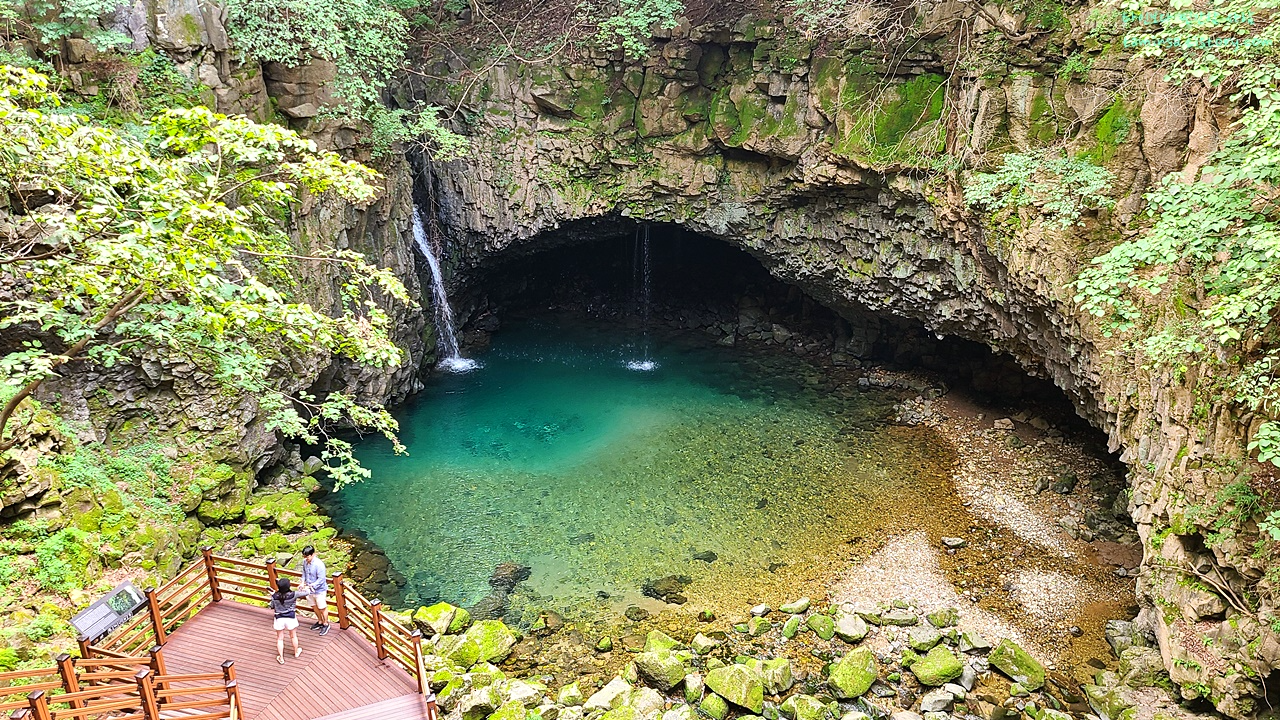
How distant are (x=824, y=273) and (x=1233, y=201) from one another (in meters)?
13.0

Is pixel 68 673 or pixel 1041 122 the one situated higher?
pixel 1041 122

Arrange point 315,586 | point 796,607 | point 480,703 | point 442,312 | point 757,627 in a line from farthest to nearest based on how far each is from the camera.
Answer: point 442,312, point 796,607, point 757,627, point 480,703, point 315,586

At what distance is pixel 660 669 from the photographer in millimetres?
11273

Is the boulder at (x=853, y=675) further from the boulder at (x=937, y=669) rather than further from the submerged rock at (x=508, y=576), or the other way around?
the submerged rock at (x=508, y=576)

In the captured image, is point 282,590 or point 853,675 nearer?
point 282,590

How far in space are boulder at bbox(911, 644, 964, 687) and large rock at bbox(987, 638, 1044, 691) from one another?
0.60m

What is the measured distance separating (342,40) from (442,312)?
1025 cm

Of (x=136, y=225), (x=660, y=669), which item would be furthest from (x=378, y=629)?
(x=136, y=225)

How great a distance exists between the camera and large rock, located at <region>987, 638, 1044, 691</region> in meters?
11.3

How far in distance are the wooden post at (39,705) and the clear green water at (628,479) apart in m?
7.85

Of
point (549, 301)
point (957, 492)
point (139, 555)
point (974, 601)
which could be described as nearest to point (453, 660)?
point (139, 555)

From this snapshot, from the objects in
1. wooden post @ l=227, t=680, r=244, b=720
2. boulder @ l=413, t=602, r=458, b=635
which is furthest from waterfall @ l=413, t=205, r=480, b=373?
wooden post @ l=227, t=680, r=244, b=720

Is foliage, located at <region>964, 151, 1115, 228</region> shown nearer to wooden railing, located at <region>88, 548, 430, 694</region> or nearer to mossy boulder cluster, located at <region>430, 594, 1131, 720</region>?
mossy boulder cluster, located at <region>430, 594, 1131, 720</region>

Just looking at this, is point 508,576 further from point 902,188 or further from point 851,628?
point 902,188
